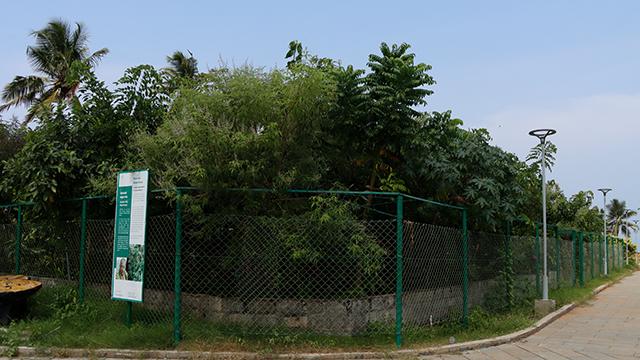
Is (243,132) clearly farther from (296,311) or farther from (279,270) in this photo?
(296,311)

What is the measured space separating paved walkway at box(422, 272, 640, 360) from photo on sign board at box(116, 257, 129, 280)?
4.23m

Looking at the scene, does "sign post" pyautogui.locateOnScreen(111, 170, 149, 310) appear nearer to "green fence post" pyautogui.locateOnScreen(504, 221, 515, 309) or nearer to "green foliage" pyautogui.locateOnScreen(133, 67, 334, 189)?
"green foliage" pyautogui.locateOnScreen(133, 67, 334, 189)

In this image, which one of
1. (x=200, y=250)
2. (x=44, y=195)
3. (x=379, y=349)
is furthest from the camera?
(x=44, y=195)

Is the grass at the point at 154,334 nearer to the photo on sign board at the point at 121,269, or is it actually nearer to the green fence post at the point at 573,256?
the photo on sign board at the point at 121,269

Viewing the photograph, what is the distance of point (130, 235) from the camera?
7898 mm

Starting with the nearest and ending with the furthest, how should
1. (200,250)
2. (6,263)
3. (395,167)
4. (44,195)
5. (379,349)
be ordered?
(379,349) < (200,250) < (44,195) < (395,167) < (6,263)

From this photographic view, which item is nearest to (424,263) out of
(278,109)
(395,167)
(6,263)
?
(395,167)

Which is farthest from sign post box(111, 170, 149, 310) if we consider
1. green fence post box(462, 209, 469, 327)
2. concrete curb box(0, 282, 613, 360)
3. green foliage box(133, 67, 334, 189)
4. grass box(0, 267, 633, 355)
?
green fence post box(462, 209, 469, 327)

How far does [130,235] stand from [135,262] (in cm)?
38

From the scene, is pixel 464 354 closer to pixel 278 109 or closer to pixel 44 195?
pixel 278 109

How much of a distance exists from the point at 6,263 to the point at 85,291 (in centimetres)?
304

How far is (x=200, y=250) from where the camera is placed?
8461mm

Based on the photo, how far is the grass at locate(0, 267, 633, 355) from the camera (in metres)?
7.53

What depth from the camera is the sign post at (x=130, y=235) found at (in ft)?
25.4
